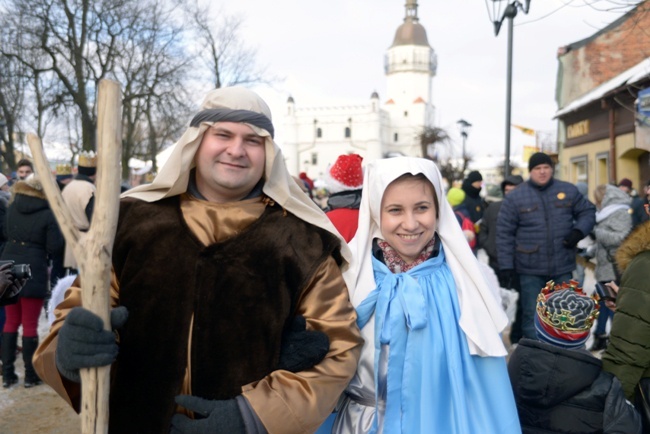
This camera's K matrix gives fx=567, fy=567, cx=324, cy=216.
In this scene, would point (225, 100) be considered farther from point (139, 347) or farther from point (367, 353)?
point (367, 353)

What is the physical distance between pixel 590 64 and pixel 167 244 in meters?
18.3

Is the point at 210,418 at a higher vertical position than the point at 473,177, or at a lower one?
lower

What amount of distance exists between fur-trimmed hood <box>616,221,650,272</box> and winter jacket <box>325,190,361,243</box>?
1.65 m

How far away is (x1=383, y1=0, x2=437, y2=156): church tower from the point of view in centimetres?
8088

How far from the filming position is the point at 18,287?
301cm

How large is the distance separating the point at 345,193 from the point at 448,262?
2.25 metres

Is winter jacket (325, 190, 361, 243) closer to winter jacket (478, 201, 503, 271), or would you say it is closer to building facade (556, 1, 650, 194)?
winter jacket (478, 201, 503, 271)

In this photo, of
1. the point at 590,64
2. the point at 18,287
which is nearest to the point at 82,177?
the point at 18,287

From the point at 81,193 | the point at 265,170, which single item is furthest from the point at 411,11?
the point at 265,170

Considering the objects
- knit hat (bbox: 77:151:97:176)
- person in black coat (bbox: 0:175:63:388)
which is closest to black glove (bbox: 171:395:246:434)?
person in black coat (bbox: 0:175:63:388)

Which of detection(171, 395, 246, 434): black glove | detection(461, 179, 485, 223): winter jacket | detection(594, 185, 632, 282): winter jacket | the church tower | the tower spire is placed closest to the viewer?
detection(171, 395, 246, 434): black glove

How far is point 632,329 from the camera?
2812 millimetres

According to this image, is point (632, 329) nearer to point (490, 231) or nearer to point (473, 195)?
point (490, 231)

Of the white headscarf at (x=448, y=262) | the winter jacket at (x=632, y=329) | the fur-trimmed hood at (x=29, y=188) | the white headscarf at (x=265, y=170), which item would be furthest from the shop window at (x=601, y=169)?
the white headscarf at (x=265, y=170)
